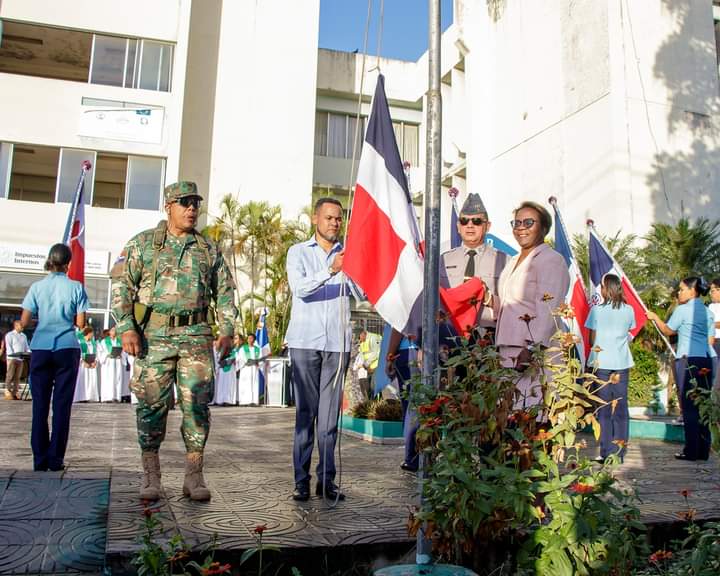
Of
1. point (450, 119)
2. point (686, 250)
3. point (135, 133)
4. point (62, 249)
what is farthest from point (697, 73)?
point (62, 249)

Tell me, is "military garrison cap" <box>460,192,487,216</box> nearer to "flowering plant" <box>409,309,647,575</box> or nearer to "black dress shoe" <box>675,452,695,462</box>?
"flowering plant" <box>409,309,647,575</box>

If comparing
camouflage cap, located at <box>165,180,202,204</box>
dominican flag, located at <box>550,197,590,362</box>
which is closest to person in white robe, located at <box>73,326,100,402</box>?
dominican flag, located at <box>550,197,590,362</box>

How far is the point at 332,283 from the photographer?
4266 millimetres

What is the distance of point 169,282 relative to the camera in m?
4.07

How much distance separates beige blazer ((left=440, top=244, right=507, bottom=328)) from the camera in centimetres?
445

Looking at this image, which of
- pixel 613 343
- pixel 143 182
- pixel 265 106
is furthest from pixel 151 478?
pixel 265 106

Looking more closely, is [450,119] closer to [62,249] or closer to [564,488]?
[62,249]

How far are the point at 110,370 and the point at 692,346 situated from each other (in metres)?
12.5

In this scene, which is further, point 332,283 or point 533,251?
point 332,283

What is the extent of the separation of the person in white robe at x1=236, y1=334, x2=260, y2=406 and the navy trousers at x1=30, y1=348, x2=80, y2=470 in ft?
34.9

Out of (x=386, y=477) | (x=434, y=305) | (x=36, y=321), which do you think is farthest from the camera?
(x=36, y=321)

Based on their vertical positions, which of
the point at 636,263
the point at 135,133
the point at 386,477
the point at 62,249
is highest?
the point at 135,133

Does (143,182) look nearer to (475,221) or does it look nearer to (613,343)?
(613,343)

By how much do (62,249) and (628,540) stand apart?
16.6ft
